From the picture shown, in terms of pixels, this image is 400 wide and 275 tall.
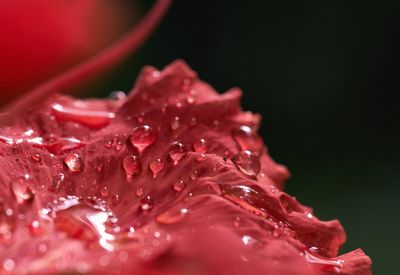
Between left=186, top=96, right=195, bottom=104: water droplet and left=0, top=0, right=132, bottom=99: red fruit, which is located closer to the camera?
left=186, top=96, right=195, bottom=104: water droplet

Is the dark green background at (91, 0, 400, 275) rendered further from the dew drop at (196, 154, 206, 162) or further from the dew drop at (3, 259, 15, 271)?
the dew drop at (3, 259, 15, 271)

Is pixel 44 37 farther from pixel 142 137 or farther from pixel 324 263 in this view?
pixel 324 263

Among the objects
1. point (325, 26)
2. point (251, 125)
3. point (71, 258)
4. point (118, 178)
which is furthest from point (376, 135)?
point (71, 258)

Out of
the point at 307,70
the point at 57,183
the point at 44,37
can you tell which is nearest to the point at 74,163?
the point at 57,183

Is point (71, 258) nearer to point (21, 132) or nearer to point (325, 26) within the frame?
point (21, 132)

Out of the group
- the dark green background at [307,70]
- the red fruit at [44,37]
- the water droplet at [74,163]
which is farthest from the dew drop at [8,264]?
the dark green background at [307,70]

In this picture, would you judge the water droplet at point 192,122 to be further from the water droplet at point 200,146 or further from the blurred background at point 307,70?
the blurred background at point 307,70

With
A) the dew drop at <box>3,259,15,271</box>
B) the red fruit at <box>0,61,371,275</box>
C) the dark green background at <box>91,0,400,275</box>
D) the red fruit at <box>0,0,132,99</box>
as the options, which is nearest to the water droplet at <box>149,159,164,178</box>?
the red fruit at <box>0,61,371,275</box>
